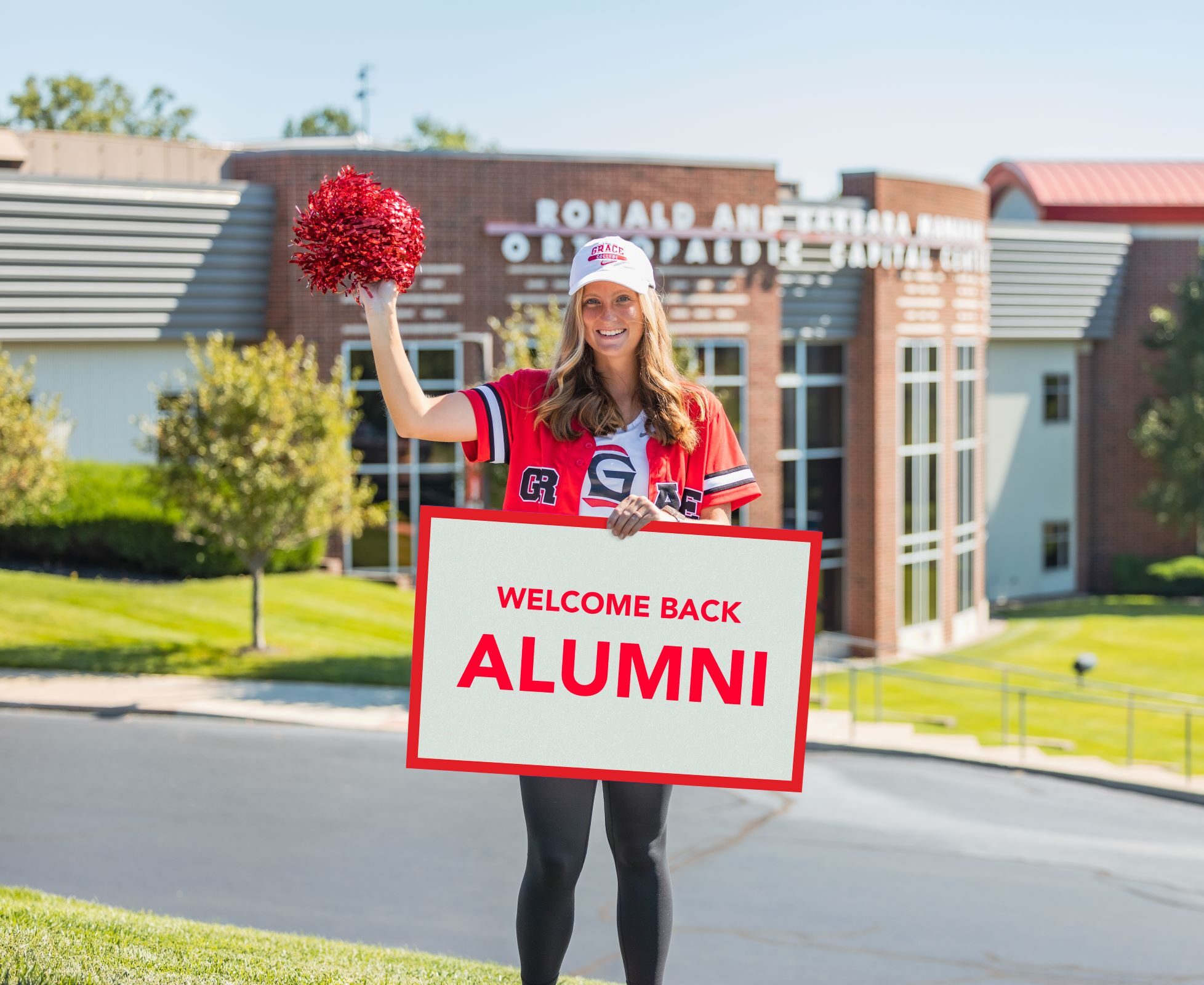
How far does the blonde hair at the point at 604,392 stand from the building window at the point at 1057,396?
3583 centimetres

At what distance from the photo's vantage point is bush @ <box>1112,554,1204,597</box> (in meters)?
37.4

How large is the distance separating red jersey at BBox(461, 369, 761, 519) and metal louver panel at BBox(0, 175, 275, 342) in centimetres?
1994

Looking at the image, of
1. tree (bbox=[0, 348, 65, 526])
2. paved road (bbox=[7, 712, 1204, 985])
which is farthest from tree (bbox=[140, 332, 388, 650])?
paved road (bbox=[7, 712, 1204, 985])

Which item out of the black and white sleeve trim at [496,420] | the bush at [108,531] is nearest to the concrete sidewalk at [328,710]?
the bush at [108,531]

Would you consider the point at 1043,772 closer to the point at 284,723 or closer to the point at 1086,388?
the point at 284,723

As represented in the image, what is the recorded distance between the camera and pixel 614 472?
12.9 ft

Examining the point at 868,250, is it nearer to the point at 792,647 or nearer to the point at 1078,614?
the point at 1078,614

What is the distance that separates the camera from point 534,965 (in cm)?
398

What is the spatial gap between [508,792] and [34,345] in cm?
1503

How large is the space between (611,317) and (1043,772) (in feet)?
40.7

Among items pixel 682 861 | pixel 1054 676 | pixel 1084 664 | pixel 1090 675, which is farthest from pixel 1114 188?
pixel 682 861

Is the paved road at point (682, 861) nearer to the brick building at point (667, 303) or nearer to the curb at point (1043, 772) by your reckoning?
the curb at point (1043, 772)

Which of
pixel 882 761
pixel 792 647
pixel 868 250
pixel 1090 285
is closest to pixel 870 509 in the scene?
pixel 868 250

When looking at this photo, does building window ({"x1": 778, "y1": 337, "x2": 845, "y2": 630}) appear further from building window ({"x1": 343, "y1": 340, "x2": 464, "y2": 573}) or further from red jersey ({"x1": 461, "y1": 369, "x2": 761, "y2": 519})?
red jersey ({"x1": 461, "y1": 369, "x2": 761, "y2": 519})
